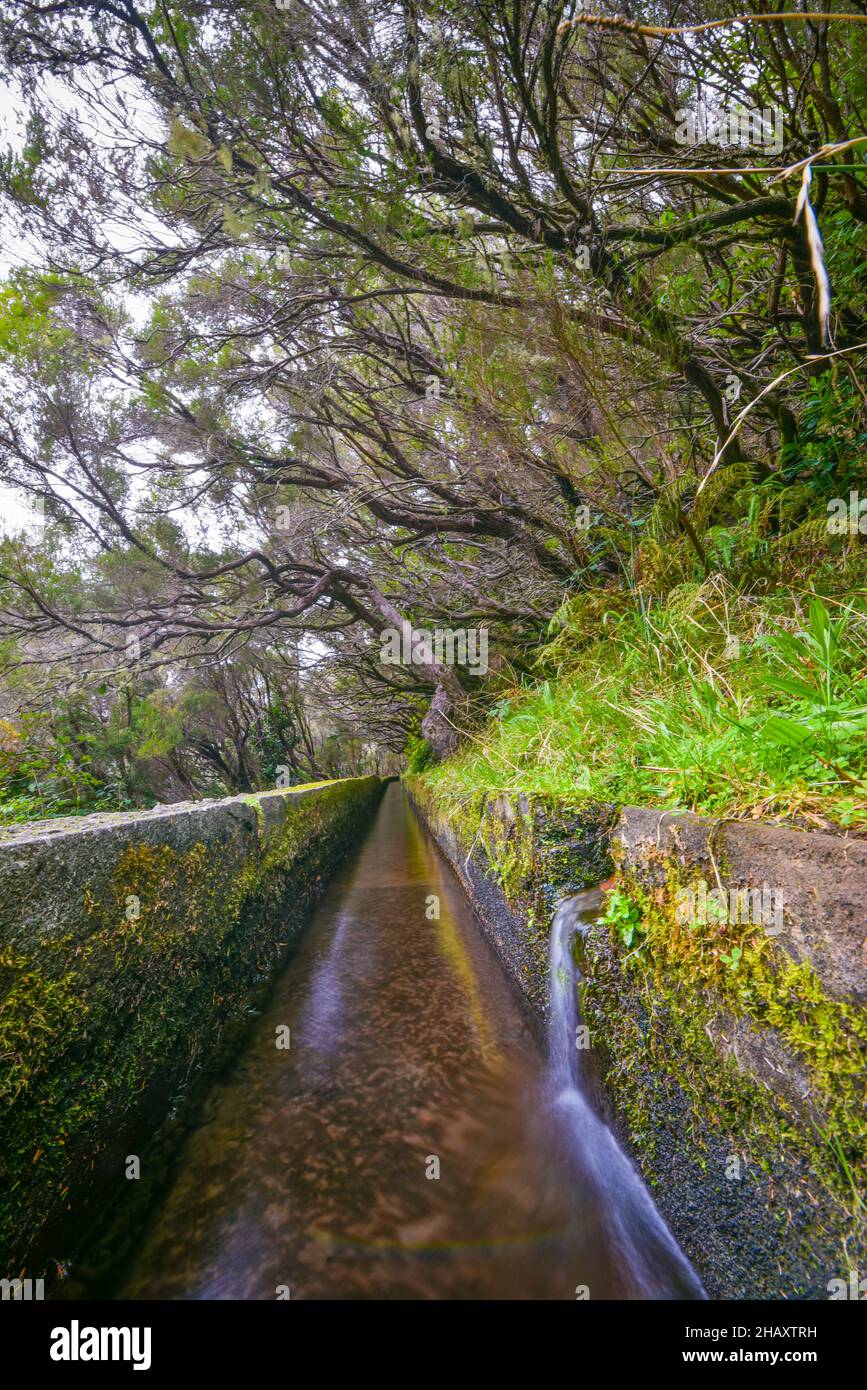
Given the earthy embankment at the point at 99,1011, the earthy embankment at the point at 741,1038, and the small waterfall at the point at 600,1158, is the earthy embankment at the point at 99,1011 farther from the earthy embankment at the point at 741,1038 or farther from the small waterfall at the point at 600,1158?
the earthy embankment at the point at 741,1038

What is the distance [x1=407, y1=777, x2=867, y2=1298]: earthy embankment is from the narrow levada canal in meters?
0.24

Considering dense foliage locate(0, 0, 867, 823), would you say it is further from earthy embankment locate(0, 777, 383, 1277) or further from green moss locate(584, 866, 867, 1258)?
earthy embankment locate(0, 777, 383, 1277)

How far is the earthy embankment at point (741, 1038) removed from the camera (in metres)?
0.94

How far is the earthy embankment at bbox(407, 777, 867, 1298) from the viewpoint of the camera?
0.94m

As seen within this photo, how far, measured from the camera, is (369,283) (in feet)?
13.7

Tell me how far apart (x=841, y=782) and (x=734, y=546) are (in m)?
2.31

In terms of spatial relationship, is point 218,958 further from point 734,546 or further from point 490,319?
point 490,319

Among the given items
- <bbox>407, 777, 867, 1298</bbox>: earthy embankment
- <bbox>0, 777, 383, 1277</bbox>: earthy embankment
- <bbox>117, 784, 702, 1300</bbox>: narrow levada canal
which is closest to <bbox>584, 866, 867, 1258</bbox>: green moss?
<bbox>407, 777, 867, 1298</bbox>: earthy embankment

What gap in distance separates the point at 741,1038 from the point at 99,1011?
1.72 meters

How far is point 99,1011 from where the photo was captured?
5.16ft

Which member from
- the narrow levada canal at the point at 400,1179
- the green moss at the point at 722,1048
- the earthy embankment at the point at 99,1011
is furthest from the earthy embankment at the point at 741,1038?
the earthy embankment at the point at 99,1011

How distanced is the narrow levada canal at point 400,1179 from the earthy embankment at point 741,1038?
0.80 ft

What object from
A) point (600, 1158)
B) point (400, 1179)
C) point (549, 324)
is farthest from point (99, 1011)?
point (549, 324)

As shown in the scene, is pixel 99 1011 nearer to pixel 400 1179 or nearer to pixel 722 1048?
pixel 400 1179
